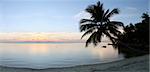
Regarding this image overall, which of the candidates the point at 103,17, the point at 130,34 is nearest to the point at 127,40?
the point at 130,34

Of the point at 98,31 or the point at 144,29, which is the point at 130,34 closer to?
the point at 144,29

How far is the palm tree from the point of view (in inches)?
942

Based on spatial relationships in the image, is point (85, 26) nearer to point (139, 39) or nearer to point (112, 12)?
point (112, 12)

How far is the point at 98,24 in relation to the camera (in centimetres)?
2450

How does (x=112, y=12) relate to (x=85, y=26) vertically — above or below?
above

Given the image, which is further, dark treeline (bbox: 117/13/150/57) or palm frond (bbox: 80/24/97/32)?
dark treeline (bbox: 117/13/150/57)

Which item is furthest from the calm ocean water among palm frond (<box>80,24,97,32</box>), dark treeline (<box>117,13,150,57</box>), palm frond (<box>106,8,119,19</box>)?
palm frond (<box>106,8,119,19</box>)

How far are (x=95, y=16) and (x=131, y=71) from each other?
14504 millimetres

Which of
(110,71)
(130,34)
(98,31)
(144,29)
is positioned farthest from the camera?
(130,34)

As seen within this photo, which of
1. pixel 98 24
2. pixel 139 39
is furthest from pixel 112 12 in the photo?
pixel 139 39

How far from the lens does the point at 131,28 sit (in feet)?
126

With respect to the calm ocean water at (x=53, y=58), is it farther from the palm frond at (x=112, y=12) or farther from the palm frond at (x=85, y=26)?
the palm frond at (x=112, y=12)

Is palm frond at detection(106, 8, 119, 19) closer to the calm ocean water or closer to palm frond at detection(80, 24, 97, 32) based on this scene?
palm frond at detection(80, 24, 97, 32)

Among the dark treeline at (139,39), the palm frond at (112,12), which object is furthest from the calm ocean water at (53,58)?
the palm frond at (112,12)
